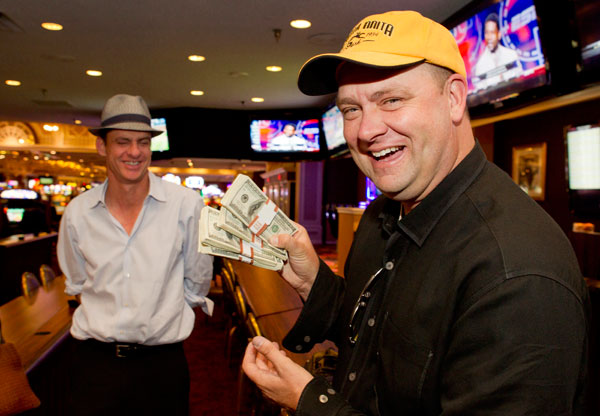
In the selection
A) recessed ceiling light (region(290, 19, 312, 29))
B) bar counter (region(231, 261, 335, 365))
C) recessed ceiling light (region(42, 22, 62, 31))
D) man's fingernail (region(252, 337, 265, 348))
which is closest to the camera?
man's fingernail (region(252, 337, 265, 348))

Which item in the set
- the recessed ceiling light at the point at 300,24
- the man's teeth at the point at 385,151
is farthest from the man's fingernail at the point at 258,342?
the recessed ceiling light at the point at 300,24

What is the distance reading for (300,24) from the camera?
4621mm

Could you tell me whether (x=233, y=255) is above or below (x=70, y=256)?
above

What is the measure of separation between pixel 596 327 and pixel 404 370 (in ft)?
7.90

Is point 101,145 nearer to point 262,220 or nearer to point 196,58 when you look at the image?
point 262,220

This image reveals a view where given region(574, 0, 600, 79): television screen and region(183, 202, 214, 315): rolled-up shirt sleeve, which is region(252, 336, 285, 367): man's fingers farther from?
region(574, 0, 600, 79): television screen

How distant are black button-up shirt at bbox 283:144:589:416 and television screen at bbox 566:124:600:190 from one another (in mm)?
2588

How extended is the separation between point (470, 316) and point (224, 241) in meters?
0.79

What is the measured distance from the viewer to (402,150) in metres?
1.04

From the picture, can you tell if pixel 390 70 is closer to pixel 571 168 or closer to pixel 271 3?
pixel 571 168

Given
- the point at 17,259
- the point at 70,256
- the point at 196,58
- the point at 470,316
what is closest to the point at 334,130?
the point at 196,58

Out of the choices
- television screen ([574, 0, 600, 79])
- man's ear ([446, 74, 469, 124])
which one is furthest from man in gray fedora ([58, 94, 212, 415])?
television screen ([574, 0, 600, 79])

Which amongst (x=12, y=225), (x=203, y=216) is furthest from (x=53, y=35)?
(x=12, y=225)

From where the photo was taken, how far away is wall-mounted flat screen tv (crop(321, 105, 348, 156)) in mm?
7152
